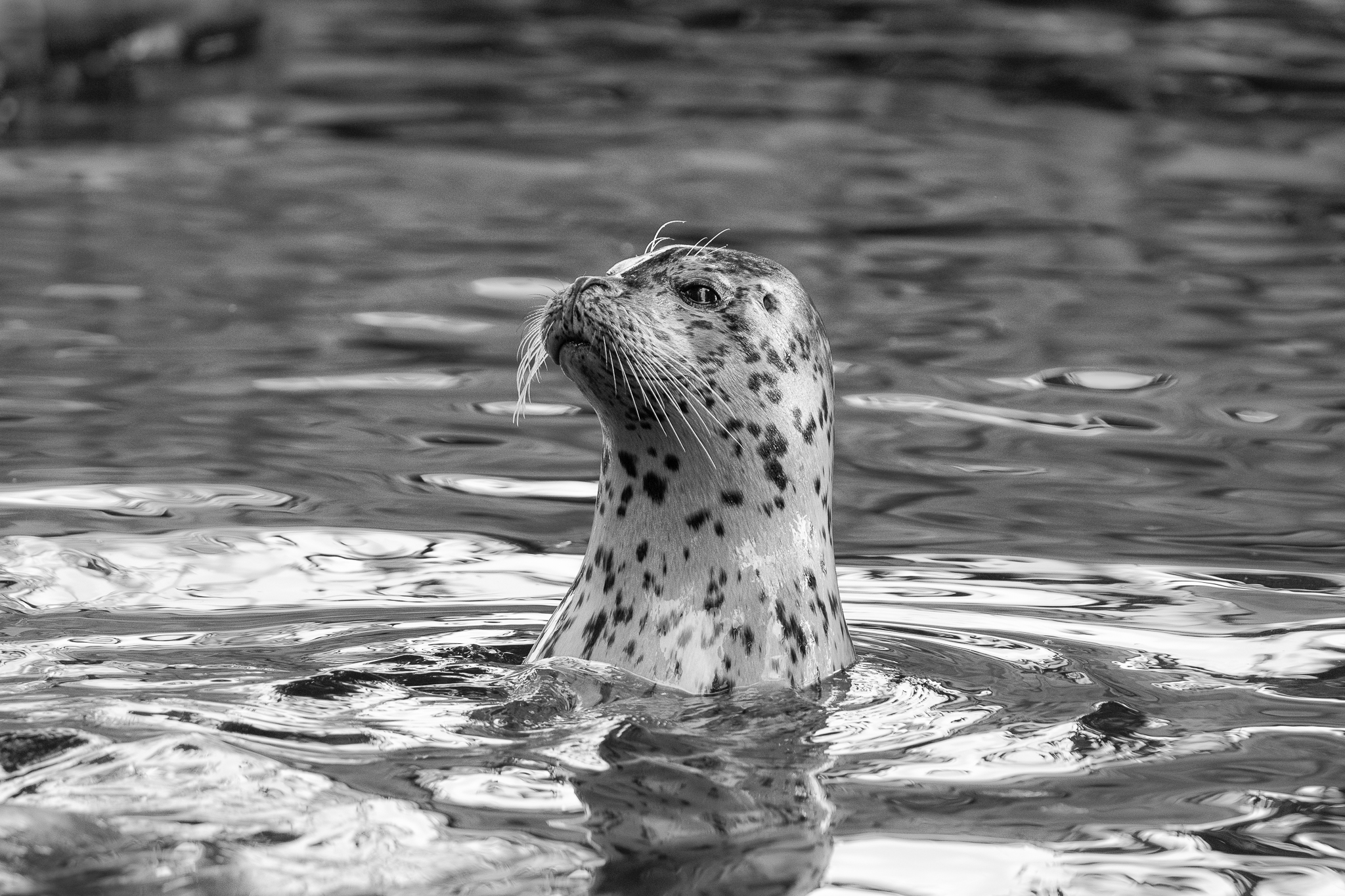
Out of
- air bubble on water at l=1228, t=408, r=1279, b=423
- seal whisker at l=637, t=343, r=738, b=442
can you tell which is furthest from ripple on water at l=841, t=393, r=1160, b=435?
seal whisker at l=637, t=343, r=738, b=442

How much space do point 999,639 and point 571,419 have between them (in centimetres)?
355

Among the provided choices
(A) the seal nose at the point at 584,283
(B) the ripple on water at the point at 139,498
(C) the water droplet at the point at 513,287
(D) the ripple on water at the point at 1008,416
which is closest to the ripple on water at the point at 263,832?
(A) the seal nose at the point at 584,283

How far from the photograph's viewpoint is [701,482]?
5656mm

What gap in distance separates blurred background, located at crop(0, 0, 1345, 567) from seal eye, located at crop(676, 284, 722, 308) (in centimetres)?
171

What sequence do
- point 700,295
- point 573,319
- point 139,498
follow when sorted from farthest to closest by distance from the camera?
1. point 139,498
2. point 700,295
3. point 573,319

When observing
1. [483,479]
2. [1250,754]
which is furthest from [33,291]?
[1250,754]

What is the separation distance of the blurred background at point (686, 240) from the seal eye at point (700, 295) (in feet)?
5.61

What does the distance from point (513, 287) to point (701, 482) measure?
6716 mm

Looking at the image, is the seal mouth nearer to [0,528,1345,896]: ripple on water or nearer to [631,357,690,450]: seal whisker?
[631,357,690,450]: seal whisker

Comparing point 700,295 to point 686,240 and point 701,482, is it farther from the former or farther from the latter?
point 686,240

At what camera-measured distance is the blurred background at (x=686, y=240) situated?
26.9 feet

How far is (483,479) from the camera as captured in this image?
8.21m

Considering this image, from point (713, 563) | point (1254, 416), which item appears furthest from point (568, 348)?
point (1254, 416)

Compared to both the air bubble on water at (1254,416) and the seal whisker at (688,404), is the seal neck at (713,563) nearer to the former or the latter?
the seal whisker at (688,404)
